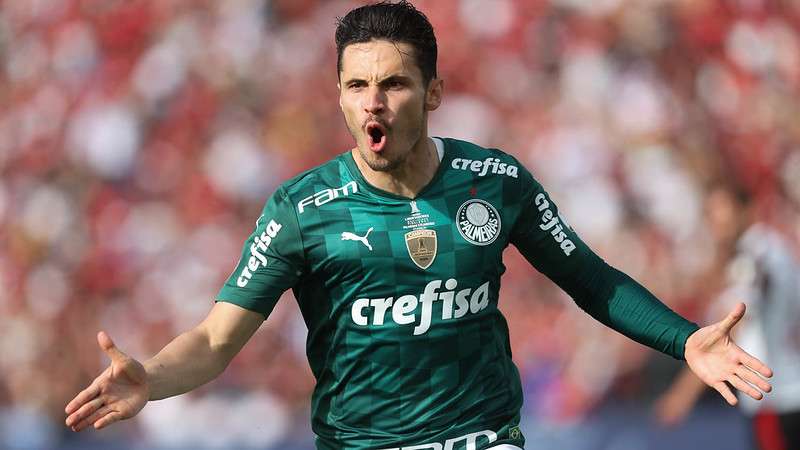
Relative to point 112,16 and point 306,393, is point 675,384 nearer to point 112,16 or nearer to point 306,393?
point 306,393

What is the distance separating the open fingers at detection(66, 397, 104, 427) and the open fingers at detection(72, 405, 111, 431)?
1 cm

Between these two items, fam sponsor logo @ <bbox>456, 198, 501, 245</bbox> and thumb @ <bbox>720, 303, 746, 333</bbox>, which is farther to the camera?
fam sponsor logo @ <bbox>456, 198, 501, 245</bbox>

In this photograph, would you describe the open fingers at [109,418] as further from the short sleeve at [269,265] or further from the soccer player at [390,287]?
the short sleeve at [269,265]

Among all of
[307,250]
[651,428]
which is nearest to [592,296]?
[307,250]

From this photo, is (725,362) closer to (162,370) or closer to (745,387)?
(745,387)

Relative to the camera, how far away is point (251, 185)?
948 cm

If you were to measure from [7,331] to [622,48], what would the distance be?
18.2 feet

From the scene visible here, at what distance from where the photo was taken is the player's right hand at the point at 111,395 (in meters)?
3.69

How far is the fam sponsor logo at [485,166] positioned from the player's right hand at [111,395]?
1418 mm

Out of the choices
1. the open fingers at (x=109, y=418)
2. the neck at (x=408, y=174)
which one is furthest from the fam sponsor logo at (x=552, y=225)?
the open fingers at (x=109, y=418)

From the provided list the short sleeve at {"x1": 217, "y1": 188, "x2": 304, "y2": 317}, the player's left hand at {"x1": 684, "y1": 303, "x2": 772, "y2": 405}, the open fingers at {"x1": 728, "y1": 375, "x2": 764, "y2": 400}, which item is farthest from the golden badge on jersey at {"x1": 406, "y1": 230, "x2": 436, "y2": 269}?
the open fingers at {"x1": 728, "y1": 375, "x2": 764, "y2": 400}

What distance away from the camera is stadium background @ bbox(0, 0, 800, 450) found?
9.20m

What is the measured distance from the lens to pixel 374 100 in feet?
13.4

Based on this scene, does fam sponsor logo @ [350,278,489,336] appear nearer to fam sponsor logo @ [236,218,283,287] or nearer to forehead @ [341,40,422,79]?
fam sponsor logo @ [236,218,283,287]
